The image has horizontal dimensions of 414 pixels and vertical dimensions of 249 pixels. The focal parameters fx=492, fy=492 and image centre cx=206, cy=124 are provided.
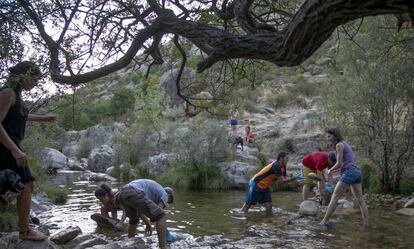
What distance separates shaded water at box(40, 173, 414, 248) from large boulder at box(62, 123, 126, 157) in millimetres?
21653

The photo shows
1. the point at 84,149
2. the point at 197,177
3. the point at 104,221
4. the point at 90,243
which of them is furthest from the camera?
the point at 84,149

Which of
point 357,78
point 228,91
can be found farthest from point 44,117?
point 357,78

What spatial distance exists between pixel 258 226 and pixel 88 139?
90.7ft

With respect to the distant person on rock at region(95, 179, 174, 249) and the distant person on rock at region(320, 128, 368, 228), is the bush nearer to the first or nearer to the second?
the distant person on rock at region(320, 128, 368, 228)

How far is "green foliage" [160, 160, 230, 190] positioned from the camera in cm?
1756

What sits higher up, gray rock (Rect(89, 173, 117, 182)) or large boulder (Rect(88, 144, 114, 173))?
large boulder (Rect(88, 144, 114, 173))

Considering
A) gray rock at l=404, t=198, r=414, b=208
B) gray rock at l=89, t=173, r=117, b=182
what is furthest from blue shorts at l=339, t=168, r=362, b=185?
gray rock at l=89, t=173, r=117, b=182

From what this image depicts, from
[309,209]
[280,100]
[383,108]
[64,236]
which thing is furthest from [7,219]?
[280,100]

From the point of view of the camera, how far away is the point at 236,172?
699 inches

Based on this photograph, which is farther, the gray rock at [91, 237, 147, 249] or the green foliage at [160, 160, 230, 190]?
the green foliage at [160, 160, 230, 190]

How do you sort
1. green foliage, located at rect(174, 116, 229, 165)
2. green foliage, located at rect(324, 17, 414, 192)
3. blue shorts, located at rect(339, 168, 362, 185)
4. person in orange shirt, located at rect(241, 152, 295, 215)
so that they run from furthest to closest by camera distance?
green foliage, located at rect(174, 116, 229, 165) → green foliage, located at rect(324, 17, 414, 192) → person in orange shirt, located at rect(241, 152, 295, 215) → blue shorts, located at rect(339, 168, 362, 185)

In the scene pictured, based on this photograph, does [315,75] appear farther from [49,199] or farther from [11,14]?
[11,14]

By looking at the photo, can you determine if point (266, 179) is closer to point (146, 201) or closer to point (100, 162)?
point (146, 201)

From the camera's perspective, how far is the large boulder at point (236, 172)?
17.3 m
